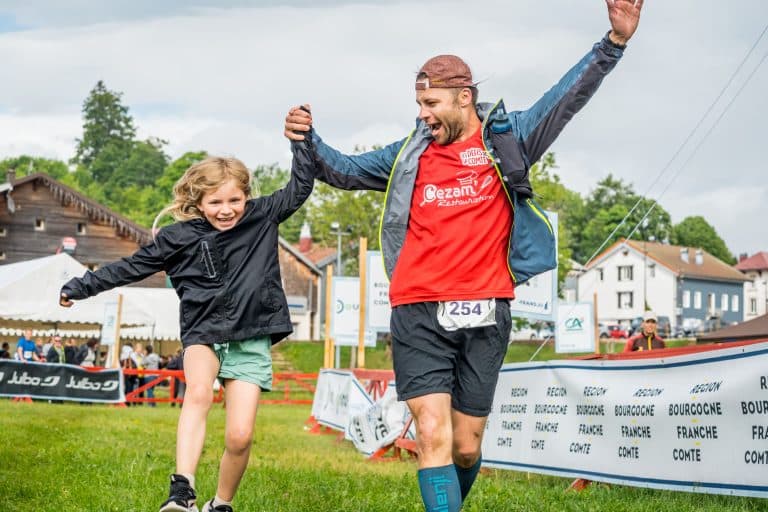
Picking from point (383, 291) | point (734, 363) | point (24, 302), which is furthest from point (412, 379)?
point (24, 302)

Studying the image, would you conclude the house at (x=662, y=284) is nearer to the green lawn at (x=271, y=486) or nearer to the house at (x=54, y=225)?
the house at (x=54, y=225)

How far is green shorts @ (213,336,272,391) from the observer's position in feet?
19.0

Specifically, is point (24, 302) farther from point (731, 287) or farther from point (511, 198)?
point (731, 287)

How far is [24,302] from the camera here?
31.5 metres

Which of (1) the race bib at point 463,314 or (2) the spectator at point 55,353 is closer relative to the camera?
(1) the race bib at point 463,314

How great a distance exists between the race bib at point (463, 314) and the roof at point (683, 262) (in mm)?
107464

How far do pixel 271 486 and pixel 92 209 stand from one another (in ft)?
191

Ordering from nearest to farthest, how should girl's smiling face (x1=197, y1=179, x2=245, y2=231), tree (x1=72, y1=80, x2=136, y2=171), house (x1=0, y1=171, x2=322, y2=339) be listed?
girl's smiling face (x1=197, y1=179, x2=245, y2=231), house (x1=0, y1=171, x2=322, y2=339), tree (x1=72, y1=80, x2=136, y2=171)

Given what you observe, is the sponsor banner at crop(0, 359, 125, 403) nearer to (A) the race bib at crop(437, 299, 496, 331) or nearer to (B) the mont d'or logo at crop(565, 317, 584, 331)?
(B) the mont d'or logo at crop(565, 317, 584, 331)

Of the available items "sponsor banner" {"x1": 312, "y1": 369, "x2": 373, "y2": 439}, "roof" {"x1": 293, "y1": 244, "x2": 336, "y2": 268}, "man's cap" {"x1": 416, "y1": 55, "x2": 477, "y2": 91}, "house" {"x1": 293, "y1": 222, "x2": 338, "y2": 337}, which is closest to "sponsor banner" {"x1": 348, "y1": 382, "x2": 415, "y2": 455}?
"sponsor banner" {"x1": 312, "y1": 369, "x2": 373, "y2": 439}

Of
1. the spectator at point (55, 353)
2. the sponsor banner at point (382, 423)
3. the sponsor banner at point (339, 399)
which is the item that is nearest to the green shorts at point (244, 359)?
the sponsor banner at point (382, 423)

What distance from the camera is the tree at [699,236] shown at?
14062cm

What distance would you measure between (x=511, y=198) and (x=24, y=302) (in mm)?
28419

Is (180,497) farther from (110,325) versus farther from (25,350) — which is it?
(25,350)
